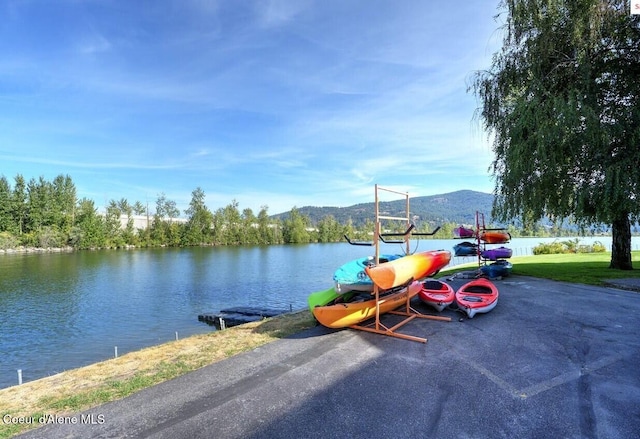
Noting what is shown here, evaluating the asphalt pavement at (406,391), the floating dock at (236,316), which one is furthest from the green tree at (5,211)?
the asphalt pavement at (406,391)

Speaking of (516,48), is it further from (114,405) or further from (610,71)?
(114,405)

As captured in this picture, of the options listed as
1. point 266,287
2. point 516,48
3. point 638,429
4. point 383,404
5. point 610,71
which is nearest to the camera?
point 638,429

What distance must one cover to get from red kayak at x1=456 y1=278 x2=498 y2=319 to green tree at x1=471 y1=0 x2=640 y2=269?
4.96 m

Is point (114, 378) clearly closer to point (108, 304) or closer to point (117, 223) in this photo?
point (108, 304)

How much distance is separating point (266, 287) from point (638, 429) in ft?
68.5

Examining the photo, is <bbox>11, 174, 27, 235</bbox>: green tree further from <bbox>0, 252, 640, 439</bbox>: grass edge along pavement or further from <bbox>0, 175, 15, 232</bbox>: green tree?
<bbox>0, 252, 640, 439</bbox>: grass edge along pavement

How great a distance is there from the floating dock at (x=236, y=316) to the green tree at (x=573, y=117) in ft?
32.7

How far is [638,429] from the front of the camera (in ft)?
10.2

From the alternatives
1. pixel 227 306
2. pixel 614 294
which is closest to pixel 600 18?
pixel 614 294

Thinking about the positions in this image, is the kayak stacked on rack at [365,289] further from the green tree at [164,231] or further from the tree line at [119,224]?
the green tree at [164,231]

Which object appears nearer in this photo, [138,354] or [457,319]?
[138,354]

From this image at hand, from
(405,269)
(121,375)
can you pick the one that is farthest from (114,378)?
(405,269)

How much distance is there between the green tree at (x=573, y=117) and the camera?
1007 cm

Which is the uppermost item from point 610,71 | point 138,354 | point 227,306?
point 610,71
